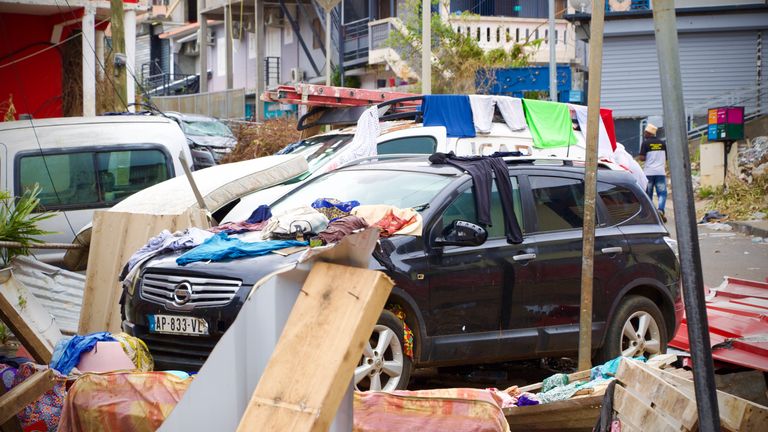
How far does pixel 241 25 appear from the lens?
45.7m

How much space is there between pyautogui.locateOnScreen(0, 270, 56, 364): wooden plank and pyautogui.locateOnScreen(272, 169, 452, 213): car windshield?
7.21 feet

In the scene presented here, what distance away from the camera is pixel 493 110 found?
13516 millimetres

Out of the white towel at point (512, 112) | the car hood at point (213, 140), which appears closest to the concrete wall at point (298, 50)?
the car hood at point (213, 140)

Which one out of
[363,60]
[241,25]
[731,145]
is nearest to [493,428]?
[731,145]

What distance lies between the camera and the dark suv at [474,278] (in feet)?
22.3

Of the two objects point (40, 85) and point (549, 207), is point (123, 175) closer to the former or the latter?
point (549, 207)

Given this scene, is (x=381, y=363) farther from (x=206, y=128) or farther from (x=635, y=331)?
(x=206, y=128)

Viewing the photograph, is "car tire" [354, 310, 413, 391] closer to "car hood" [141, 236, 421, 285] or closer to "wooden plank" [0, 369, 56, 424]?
"car hood" [141, 236, 421, 285]

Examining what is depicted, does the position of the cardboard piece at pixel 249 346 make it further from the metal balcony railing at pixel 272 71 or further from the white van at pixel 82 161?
the metal balcony railing at pixel 272 71

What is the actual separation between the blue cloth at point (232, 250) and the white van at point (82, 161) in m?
4.42

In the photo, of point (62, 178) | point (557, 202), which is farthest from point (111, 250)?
point (557, 202)

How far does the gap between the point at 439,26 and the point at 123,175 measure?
59.4 ft

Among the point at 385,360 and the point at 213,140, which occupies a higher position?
the point at 213,140

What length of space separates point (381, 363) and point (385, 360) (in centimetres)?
11
